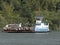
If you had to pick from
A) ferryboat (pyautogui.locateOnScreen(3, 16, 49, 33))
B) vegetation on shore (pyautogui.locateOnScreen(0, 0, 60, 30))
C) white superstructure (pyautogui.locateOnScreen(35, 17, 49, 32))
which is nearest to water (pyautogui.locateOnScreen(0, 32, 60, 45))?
ferryboat (pyautogui.locateOnScreen(3, 16, 49, 33))

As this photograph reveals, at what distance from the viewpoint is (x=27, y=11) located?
42.8 metres

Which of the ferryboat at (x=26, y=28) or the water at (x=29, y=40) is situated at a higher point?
the ferryboat at (x=26, y=28)

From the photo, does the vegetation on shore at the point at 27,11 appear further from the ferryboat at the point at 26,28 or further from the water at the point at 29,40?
the water at the point at 29,40

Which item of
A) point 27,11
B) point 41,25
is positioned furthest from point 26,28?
point 27,11

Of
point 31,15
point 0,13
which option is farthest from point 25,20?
point 0,13

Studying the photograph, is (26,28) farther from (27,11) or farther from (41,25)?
(27,11)

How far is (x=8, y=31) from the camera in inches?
1500

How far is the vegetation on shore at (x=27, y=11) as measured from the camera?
41188 millimetres

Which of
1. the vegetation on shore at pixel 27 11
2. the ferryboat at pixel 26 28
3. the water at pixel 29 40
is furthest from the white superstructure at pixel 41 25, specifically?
the water at pixel 29 40

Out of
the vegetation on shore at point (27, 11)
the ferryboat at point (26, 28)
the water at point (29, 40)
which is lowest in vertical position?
the water at point (29, 40)

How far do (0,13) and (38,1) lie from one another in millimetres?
6108

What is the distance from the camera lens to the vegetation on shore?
135ft

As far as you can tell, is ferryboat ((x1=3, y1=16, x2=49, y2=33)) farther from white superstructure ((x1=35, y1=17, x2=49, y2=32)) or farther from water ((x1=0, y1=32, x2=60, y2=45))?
water ((x1=0, y1=32, x2=60, y2=45))

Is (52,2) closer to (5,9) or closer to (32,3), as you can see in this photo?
(32,3)
